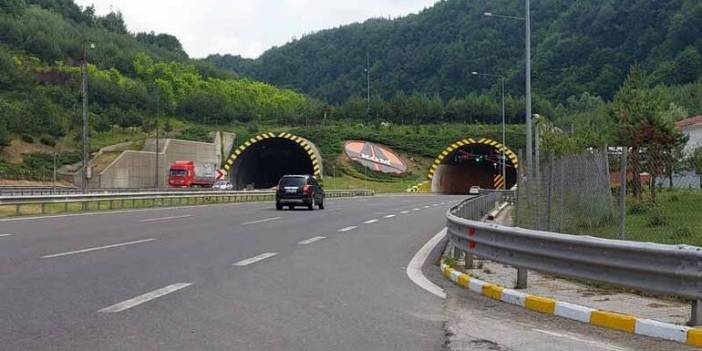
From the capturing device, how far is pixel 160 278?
9.91 meters

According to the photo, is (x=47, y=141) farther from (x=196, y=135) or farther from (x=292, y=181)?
(x=292, y=181)

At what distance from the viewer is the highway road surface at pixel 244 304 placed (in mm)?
6273

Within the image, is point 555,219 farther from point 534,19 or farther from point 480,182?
point 534,19

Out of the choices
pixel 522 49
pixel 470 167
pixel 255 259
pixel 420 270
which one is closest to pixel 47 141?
pixel 470 167

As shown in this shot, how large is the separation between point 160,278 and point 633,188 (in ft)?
41.5

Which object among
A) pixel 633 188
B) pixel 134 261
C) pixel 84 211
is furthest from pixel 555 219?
pixel 84 211

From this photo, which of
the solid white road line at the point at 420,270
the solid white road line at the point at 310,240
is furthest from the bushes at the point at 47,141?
the solid white road line at the point at 420,270

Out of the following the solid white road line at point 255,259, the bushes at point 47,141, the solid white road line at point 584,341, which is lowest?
the solid white road line at point 255,259

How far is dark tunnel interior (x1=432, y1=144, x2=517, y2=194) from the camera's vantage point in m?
87.3

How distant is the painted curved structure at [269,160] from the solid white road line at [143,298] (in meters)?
67.8

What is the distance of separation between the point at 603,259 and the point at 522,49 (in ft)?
381

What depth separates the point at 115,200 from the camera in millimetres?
34344

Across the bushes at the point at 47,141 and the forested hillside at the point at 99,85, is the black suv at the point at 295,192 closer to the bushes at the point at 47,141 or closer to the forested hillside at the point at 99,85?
the forested hillside at the point at 99,85

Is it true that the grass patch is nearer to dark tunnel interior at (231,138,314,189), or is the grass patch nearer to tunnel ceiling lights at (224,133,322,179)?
tunnel ceiling lights at (224,133,322,179)
